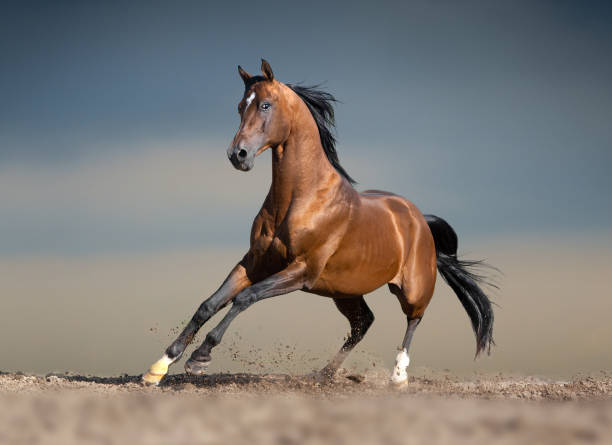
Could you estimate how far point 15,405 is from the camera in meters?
4.30

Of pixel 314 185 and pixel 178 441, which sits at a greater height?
pixel 314 185

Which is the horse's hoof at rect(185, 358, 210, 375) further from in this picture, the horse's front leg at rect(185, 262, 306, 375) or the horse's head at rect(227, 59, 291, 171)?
the horse's head at rect(227, 59, 291, 171)

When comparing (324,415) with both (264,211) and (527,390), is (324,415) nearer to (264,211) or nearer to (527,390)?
(264,211)

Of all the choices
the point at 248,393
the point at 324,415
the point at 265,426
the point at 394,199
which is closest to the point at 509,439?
the point at 324,415

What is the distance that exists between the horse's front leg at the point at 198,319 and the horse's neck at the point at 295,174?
2.13 ft

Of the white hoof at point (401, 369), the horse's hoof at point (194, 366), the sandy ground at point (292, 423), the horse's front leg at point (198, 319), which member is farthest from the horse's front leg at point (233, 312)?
the white hoof at point (401, 369)

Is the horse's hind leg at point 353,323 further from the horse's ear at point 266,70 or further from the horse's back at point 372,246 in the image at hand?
the horse's ear at point 266,70

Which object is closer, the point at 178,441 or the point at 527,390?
the point at 178,441

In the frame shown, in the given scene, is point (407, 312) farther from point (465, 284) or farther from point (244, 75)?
point (244, 75)

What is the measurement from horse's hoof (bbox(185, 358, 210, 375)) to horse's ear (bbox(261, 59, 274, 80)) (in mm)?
2460

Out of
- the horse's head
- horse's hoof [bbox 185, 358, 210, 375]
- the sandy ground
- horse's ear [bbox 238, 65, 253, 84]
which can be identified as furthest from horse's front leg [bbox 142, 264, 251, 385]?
horse's ear [bbox 238, 65, 253, 84]

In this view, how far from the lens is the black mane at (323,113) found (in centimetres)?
656

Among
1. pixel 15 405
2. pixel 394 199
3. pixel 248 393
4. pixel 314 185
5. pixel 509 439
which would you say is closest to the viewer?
pixel 509 439

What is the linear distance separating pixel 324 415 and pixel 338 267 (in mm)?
2850
